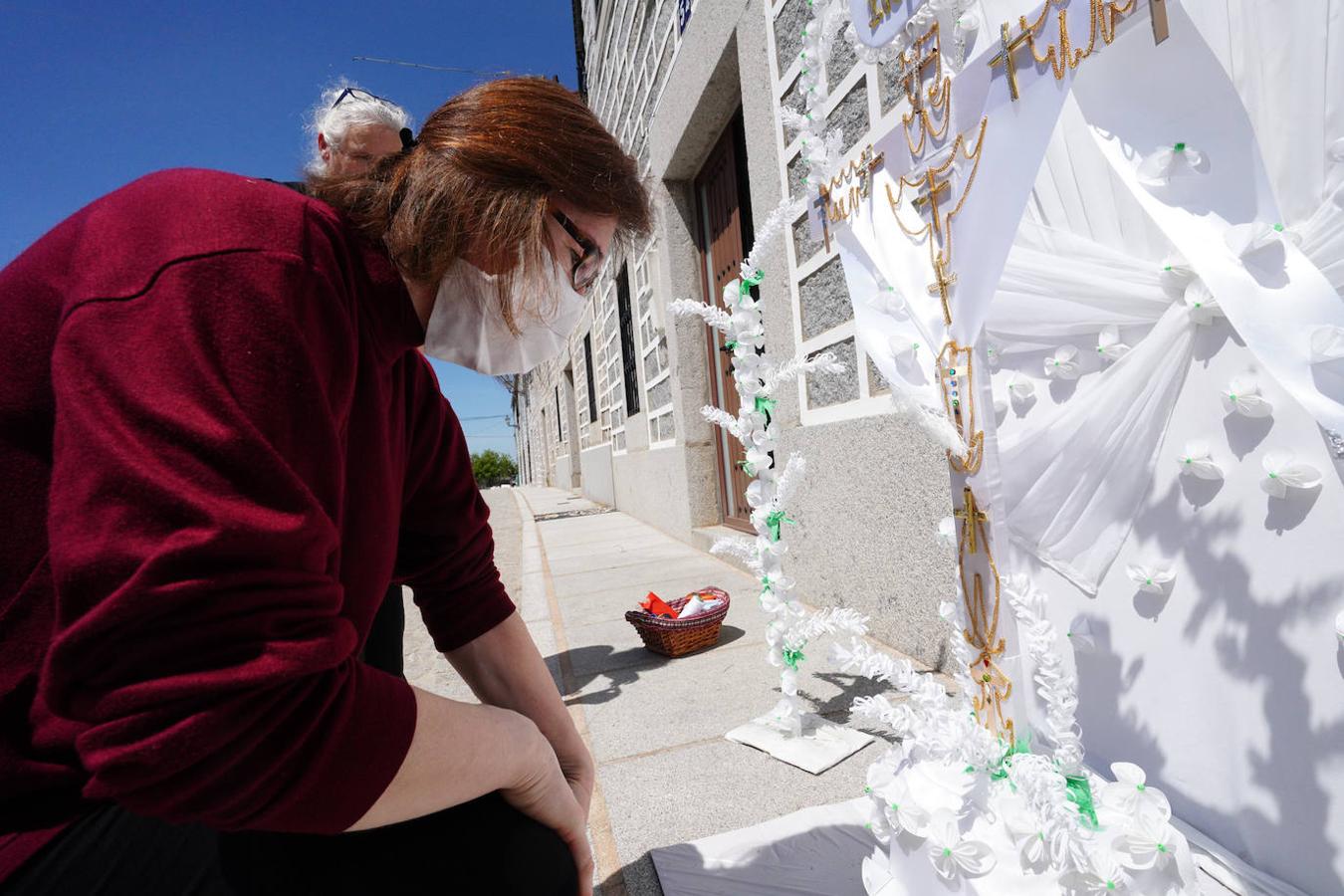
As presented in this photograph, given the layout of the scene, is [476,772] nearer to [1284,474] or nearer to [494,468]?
[1284,474]

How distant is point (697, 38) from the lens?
444 centimetres

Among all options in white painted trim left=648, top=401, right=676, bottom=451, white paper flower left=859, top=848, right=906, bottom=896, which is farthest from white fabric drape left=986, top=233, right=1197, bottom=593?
white painted trim left=648, top=401, right=676, bottom=451

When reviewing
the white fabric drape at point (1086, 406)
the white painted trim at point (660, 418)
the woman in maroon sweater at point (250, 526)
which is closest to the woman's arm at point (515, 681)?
the woman in maroon sweater at point (250, 526)

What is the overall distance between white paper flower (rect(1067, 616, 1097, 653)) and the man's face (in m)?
1.40

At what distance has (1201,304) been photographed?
3.50 ft

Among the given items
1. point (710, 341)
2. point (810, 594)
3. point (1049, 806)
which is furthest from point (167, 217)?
point (710, 341)

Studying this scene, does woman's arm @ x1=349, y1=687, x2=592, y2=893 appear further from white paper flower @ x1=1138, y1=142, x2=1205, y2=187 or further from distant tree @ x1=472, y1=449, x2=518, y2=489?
distant tree @ x1=472, y1=449, x2=518, y2=489

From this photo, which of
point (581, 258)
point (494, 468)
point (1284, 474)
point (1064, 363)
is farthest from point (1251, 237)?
point (494, 468)

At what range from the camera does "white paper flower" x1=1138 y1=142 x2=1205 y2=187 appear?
99 centimetres

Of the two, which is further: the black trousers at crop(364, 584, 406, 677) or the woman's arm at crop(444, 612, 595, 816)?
the black trousers at crop(364, 584, 406, 677)

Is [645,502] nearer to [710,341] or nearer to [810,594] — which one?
[710,341]

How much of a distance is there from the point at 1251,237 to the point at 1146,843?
75 cm

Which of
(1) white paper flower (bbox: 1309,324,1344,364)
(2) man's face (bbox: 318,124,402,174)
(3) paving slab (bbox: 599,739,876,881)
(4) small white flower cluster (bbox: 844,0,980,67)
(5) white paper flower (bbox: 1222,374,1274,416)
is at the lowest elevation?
(3) paving slab (bbox: 599,739,876,881)

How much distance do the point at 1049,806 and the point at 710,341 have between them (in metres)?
4.88
